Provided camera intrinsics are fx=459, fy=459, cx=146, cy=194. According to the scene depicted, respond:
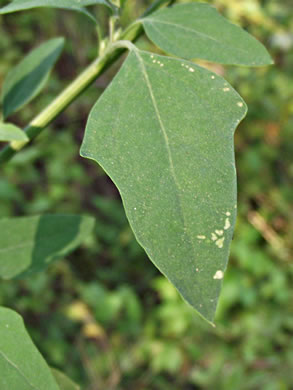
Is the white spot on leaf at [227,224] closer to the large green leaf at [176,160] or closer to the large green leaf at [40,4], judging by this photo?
the large green leaf at [176,160]

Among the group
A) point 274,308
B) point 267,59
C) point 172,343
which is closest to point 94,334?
point 172,343

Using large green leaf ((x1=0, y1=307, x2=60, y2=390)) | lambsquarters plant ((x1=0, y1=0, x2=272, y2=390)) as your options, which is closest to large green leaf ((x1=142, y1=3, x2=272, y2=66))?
lambsquarters plant ((x1=0, y1=0, x2=272, y2=390))

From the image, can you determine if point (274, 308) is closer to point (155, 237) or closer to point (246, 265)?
→ point (246, 265)

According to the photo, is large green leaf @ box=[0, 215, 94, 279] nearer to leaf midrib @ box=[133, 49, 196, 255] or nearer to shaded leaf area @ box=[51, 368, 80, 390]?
shaded leaf area @ box=[51, 368, 80, 390]

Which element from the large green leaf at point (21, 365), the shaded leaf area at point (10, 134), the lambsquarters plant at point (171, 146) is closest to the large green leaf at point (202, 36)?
the lambsquarters plant at point (171, 146)

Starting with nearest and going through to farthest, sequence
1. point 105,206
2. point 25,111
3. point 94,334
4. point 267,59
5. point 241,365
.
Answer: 1. point 267,59
2. point 241,365
3. point 94,334
4. point 105,206
5. point 25,111

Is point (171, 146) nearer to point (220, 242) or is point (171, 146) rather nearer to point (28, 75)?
point (220, 242)

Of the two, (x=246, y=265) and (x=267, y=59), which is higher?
(x=267, y=59)
